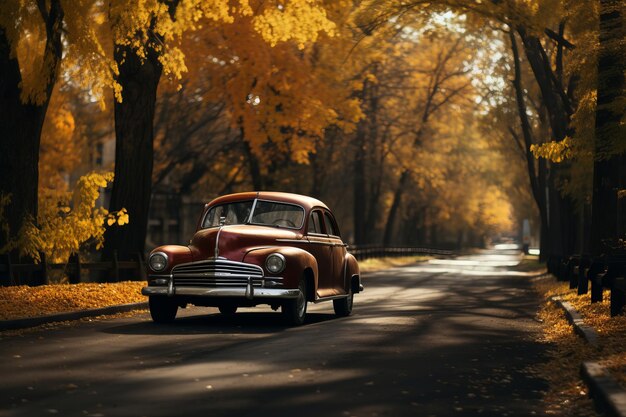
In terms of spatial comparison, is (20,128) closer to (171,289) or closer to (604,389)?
(171,289)

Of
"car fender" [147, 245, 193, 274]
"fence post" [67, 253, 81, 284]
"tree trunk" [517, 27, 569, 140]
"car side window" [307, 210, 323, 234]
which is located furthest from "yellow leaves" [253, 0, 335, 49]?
"car fender" [147, 245, 193, 274]

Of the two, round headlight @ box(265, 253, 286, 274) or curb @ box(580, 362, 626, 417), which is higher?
round headlight @ box(265, 253, 286, 274)

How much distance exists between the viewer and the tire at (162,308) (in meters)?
16.2

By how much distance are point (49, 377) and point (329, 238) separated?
847 cm

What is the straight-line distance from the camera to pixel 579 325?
14992mm

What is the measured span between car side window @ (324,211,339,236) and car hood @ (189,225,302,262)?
6.42 feet

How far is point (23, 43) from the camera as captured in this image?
31719mm

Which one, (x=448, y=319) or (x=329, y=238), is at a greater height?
(x=329, y=238)

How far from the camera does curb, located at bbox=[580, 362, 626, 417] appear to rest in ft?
26.3

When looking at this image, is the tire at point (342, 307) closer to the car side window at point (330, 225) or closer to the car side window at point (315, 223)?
the car side window at point (330, 225)

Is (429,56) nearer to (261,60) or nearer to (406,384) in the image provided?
(261,60)

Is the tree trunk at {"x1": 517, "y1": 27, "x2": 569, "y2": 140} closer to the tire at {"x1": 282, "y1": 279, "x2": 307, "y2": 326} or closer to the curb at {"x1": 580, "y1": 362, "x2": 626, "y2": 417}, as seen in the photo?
the tire at {"x1": 282, "y1": 279, "x2": 307, "y2": 326}

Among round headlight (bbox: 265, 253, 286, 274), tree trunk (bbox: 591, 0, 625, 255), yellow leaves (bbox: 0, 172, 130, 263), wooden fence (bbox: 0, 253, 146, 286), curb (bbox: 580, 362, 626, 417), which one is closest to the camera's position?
curb (bbox: 580, 362, 626, 417)

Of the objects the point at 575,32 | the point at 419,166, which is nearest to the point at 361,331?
the point at 575,32
